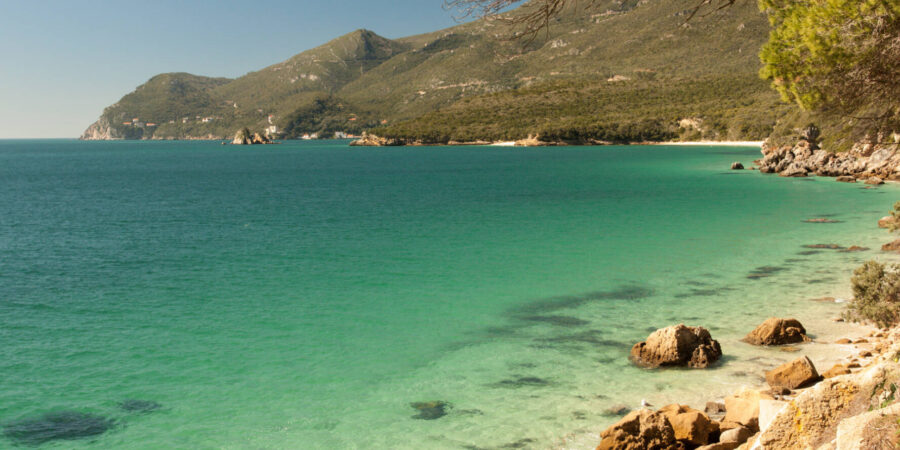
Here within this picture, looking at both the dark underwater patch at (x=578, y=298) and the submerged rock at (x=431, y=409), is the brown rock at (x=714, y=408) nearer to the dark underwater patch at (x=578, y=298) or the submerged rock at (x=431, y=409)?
the submerged rock at (x=431, y=409)

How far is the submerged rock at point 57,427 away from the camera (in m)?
8.82

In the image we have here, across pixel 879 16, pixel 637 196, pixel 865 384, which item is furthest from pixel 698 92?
pixel 865 384

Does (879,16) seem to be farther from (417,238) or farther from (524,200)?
(524,200)

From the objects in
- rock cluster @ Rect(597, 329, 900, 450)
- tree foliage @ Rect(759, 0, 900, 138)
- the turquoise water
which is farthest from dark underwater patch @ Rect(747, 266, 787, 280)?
Result: rock cluster @ Rect(597, 329, 900, 450)

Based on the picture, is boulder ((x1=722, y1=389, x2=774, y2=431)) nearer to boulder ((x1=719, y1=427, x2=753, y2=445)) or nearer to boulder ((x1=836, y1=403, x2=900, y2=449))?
boulder ((x1=719, y1=427, x2=753, y2=445))

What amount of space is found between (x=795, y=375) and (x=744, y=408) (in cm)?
197

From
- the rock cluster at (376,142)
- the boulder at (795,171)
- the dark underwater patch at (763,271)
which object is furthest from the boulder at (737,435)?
the rock cluster at (376,142)

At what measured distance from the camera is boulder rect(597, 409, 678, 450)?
717cm

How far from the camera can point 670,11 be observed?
137 metres

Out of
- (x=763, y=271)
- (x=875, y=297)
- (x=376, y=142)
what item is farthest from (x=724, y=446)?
(x=376, y=142)

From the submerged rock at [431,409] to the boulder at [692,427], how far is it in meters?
3.34

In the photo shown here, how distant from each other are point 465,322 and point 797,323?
6612 mm

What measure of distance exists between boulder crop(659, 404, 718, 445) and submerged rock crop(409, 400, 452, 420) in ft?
10.9

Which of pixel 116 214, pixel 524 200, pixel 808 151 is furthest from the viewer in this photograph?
pixel 808 151
